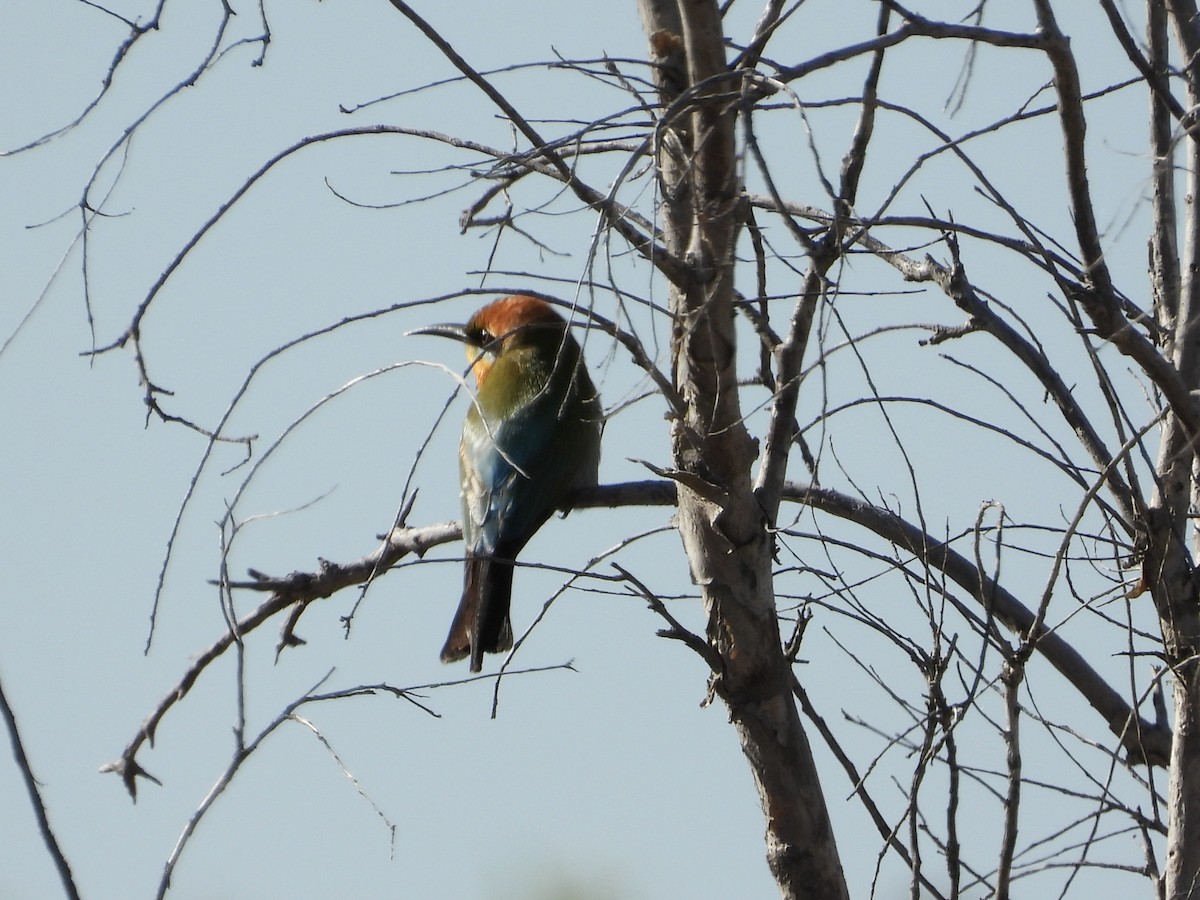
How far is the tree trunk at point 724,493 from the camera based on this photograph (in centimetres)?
220

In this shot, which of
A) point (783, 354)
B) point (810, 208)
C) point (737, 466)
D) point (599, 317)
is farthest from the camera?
point (810, 208)

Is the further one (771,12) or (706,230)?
(771,12)

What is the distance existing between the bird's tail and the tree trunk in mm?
1637

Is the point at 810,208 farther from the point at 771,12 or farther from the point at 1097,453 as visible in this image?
the point at 1097,453

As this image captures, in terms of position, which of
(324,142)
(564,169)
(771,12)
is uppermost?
(771,12)

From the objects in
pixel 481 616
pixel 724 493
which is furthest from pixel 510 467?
pixel 724 493

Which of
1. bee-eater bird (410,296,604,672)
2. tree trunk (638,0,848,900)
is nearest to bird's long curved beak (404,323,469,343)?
bee-eater bird (410,296,604,672)

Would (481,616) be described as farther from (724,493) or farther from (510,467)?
(724,493)

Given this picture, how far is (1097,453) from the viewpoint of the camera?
8.80ft

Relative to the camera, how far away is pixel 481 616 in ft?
13.4

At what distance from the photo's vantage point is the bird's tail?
13.4ft

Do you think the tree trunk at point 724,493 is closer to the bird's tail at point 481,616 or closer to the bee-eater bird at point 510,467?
the bee-eater bird at point 510,467

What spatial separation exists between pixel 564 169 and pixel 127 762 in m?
1.68

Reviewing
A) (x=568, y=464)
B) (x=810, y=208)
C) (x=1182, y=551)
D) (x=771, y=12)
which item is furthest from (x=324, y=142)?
(x=568, y=464)
